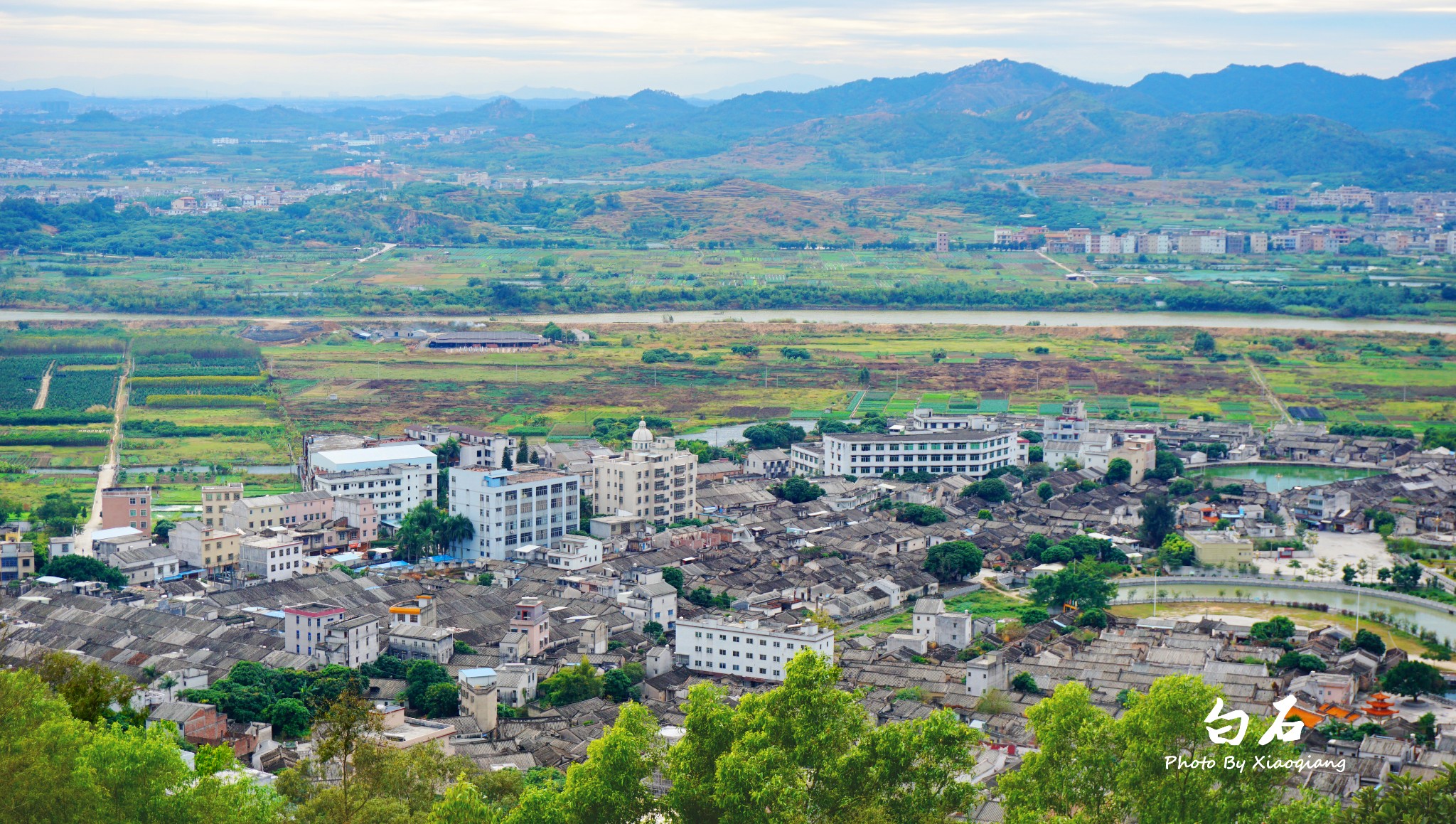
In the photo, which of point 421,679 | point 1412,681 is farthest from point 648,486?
point 1412,681

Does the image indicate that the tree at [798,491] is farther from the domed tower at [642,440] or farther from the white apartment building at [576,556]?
the white apartment building at [576,556]

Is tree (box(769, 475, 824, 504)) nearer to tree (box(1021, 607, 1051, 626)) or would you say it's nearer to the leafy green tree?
the leafy green tree

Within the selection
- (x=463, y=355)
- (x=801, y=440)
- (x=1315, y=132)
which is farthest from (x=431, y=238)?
(x=1315, y=132)

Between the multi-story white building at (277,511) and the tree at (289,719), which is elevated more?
the multi-story white building at (277,511)

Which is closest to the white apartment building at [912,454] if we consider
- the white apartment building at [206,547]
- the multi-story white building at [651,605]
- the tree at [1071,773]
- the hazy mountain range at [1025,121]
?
the multi-story white building at [651,605]

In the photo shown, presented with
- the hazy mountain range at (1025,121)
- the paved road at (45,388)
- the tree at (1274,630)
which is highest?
the hazy mountain range at (1025,121)

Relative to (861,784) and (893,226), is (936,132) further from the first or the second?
(861,784)

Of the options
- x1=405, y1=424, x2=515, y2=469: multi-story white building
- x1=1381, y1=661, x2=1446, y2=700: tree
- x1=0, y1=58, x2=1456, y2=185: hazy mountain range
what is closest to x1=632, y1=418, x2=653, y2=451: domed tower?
x1=405, y1=424, x2=515, y2=469: multi-story white building
